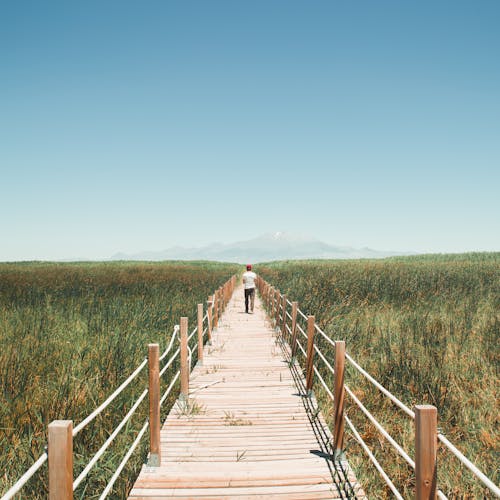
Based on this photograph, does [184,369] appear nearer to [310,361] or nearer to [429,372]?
[310,361]

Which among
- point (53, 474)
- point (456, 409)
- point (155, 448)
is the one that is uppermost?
point (53, 474)

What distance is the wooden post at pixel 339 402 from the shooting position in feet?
13.6

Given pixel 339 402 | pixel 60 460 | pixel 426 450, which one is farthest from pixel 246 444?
pixel 60 460

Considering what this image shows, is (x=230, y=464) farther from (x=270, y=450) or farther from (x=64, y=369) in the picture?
(x=64, y=369)

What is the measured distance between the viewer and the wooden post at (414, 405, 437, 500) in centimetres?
238

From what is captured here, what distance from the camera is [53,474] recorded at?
2.16m

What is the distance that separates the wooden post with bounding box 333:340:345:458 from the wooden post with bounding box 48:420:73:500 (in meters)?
2.77

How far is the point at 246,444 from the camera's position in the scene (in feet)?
15.0

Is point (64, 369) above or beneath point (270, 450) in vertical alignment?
above

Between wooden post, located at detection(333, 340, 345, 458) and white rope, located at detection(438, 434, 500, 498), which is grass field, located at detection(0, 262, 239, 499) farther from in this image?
white rope, located at detection(438, 434, 500, 498)

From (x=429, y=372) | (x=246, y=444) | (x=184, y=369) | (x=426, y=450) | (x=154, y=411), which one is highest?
(x=426, y=450)

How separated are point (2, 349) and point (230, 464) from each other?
4.12 meters

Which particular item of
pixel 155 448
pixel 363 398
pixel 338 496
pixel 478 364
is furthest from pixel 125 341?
pixel 478 364

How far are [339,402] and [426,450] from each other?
1.88 metres
